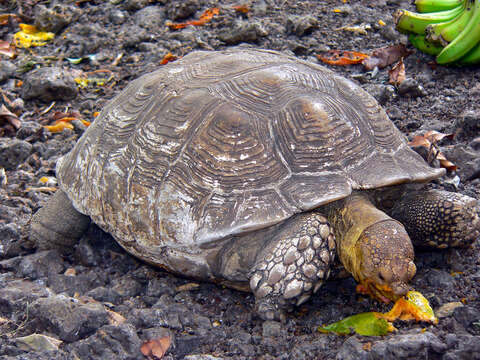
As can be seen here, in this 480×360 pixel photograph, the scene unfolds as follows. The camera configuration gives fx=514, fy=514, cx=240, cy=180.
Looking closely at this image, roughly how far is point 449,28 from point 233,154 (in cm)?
304

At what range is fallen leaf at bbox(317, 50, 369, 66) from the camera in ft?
17.3

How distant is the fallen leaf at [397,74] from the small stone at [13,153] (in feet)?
11.0

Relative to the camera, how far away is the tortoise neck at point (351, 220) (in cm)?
261

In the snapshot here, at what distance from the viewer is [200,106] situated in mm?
3041

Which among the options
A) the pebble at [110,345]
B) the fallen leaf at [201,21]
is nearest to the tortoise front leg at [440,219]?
the pebble at [110,345]

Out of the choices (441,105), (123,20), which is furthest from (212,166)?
(123,20)

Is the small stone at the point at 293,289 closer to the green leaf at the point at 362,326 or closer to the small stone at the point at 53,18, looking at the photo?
the green leaf at the point at 362,326

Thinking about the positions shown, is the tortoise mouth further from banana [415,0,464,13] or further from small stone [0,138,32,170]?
banana [415,0,464,13]

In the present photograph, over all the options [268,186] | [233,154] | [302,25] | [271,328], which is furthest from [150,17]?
[271,328]

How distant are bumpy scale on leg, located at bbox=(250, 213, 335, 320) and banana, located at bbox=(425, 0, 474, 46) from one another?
3.00 m

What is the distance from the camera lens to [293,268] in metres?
2.62

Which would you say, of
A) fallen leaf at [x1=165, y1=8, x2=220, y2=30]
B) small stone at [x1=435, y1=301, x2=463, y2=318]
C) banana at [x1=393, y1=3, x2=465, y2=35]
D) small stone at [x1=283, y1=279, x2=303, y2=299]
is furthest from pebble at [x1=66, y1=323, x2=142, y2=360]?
fallen leaf at [x1=165, y1=8, x2=220, y2=30]

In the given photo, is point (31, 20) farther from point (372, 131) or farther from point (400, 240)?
point (400, 240)

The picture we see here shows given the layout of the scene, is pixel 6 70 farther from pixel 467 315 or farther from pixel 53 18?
pixel 467 315
